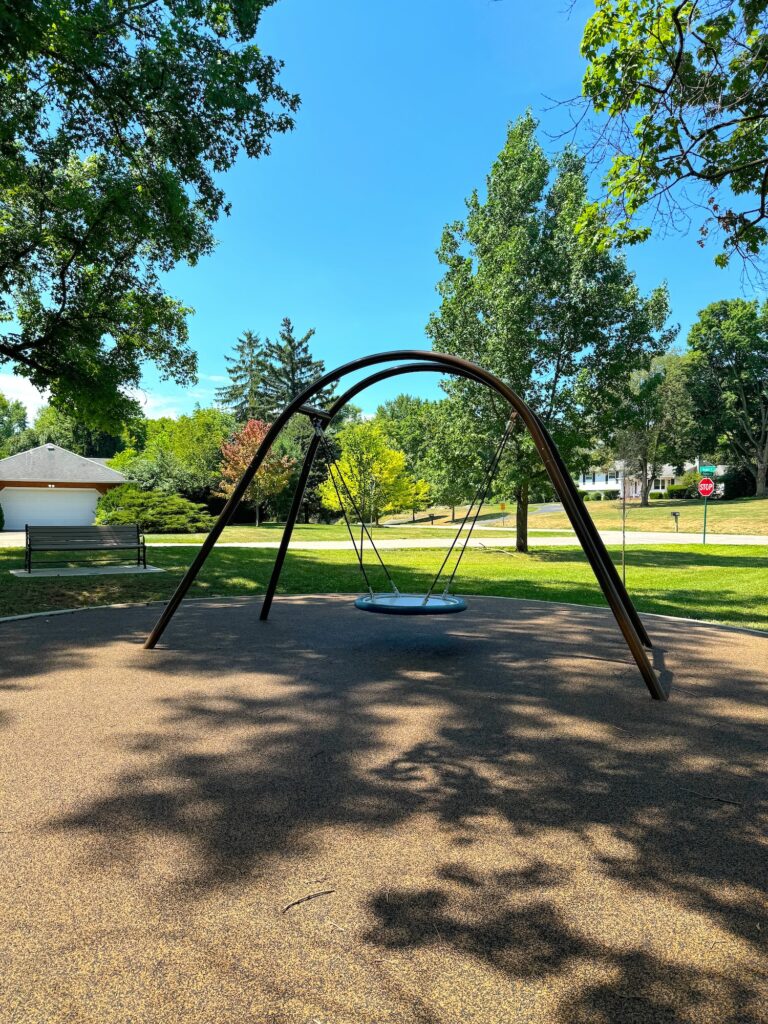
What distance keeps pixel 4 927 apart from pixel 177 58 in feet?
35.6

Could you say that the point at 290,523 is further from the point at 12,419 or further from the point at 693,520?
the point at 12,419

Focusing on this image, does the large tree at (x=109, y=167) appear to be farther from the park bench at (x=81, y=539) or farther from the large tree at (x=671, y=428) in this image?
the large tree at (x=671, y=428)

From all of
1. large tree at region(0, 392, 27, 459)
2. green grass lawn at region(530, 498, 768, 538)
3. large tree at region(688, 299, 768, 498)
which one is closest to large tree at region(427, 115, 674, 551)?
green grass lawn at region(530, 498, 768, 538)

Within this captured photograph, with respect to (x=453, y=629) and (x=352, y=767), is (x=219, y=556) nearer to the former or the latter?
(x=453, y=629)

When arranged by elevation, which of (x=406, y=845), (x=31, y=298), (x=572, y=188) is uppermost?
(x=572, y=188)

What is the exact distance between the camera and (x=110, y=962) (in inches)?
73.8

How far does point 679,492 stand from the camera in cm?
5241

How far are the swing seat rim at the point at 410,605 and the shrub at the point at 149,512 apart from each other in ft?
60.9

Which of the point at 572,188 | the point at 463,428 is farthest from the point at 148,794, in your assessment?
the point at 572,188

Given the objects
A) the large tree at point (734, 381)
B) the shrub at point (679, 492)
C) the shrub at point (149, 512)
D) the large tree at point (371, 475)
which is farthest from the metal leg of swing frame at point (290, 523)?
the shrub at point (679, 492)

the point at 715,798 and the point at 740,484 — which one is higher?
the point at 740,484

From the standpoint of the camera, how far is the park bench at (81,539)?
1110 centimetres

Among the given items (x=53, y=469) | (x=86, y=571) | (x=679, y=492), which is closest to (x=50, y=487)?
(x=53, y=469)

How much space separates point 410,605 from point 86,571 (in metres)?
7.73
